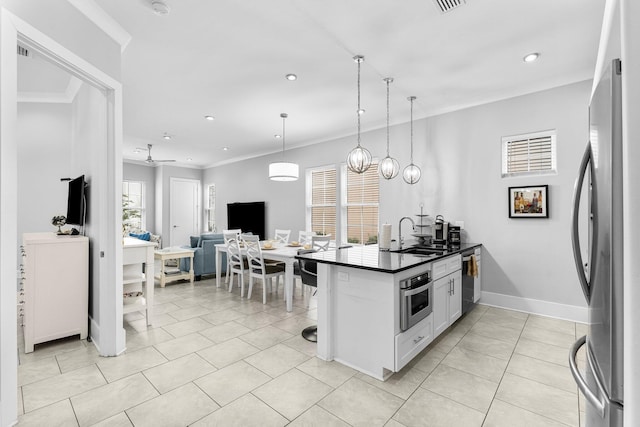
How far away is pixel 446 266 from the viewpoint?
302cm

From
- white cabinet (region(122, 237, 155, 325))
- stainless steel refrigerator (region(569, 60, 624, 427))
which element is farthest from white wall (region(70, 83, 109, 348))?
stainless steel refrigerator (region(569, 60, 624, 427))

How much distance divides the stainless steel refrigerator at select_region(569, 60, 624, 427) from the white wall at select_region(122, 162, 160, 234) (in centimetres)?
967

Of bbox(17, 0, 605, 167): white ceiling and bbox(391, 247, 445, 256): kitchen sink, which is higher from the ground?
bbox(17, 0, 605, 167): white ceiling

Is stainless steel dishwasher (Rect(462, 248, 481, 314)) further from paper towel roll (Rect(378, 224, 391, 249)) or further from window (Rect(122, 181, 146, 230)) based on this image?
window (Rect(122, 181, 146, 230))

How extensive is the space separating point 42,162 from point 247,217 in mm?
4133

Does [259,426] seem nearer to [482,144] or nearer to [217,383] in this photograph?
[217,383]

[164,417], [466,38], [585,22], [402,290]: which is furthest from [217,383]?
[585,22]

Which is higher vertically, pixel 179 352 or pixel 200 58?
A: pixel 200 58

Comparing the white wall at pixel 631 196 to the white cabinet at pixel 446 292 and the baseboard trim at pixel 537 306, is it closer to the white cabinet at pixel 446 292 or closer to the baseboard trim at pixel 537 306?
the white cabinet at pixel 446 292

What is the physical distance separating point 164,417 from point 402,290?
5.83 feet

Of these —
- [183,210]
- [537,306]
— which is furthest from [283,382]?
[183,210]

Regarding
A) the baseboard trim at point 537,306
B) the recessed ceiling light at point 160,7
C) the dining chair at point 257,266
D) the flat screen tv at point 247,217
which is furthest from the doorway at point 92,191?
the baseboard trim at point 537,306

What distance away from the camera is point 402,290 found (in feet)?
7.47

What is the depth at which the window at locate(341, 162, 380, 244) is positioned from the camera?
5520 mm
